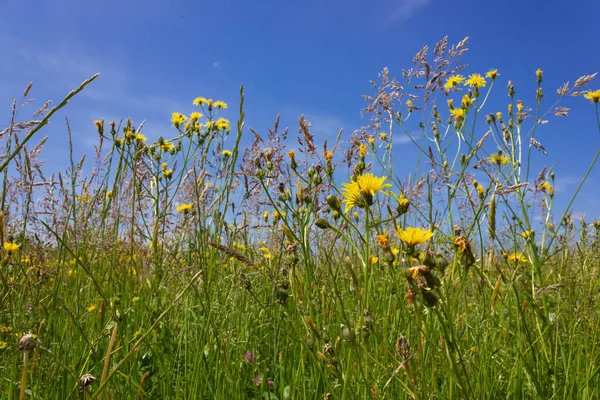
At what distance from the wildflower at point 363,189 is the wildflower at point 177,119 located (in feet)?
6.44

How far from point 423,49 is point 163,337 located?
86.5 inches

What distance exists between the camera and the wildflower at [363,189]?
1177mm

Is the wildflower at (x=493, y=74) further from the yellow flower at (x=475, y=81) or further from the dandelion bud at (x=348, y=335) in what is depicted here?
the dandelion bud at (x=348, y=335)

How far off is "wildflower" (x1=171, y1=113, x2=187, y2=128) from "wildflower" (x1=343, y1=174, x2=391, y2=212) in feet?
6.44

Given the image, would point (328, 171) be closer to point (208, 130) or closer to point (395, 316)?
point (395, 316)

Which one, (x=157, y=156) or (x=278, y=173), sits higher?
(x=157, y=156)

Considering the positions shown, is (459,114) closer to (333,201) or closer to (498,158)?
(498,158)

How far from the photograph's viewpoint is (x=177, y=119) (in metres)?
2.97

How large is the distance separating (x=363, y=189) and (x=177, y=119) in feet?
6.85

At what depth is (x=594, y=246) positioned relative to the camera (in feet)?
7.91

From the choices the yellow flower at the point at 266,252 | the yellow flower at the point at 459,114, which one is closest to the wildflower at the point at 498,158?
the yellow flower at the point at 459,114

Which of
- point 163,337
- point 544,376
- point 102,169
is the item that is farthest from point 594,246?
point 102,169

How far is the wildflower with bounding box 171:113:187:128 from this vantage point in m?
2.95

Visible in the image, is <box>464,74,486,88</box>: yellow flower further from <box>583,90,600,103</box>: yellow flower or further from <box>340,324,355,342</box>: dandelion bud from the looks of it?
<box>340,324,355,342</box>: dandelion bud
